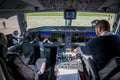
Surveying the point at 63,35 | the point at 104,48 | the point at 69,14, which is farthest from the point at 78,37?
the point at 104,48

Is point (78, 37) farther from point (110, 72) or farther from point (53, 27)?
point (110, 72)

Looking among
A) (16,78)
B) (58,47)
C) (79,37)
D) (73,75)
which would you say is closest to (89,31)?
(79,37)

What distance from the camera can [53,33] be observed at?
6117 mm

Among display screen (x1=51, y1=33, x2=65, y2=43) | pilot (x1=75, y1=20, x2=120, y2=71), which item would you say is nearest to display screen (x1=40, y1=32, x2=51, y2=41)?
display screen (x1=51, y1=33, x2=65, y2=43)

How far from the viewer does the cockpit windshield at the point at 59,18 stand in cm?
612

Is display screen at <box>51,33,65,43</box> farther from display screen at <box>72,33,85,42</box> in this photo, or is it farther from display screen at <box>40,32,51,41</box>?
display screen at <box>72,33,85,42</box>

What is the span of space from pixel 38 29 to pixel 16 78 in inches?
145

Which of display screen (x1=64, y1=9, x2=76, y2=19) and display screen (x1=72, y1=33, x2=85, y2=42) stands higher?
display screen (x1=64, y1=9, x2=76, y2=19)

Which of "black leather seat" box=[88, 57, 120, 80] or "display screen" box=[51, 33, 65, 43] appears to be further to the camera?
"display screen" box=[51, 33, 65, 43]

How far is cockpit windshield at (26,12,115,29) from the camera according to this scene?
6.12 meters

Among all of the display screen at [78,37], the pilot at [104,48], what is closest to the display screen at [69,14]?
the display screen at [78,37]

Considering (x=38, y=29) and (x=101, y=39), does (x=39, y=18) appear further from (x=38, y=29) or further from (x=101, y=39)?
(x=101, y=39)

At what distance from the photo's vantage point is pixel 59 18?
614 centimetres

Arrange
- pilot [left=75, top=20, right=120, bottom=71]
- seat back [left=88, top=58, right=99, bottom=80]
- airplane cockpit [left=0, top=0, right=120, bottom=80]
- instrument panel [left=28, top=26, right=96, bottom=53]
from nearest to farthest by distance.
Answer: seat back [left=88, top=58, right=99, bottom=80]
pilot [left=75, top=20, right=120, bottom=71]
airplane cockpit [left=0, top=0, right=120, bottom=80]
instrument panel [left=28, top=26, right=96, bottom=53]
